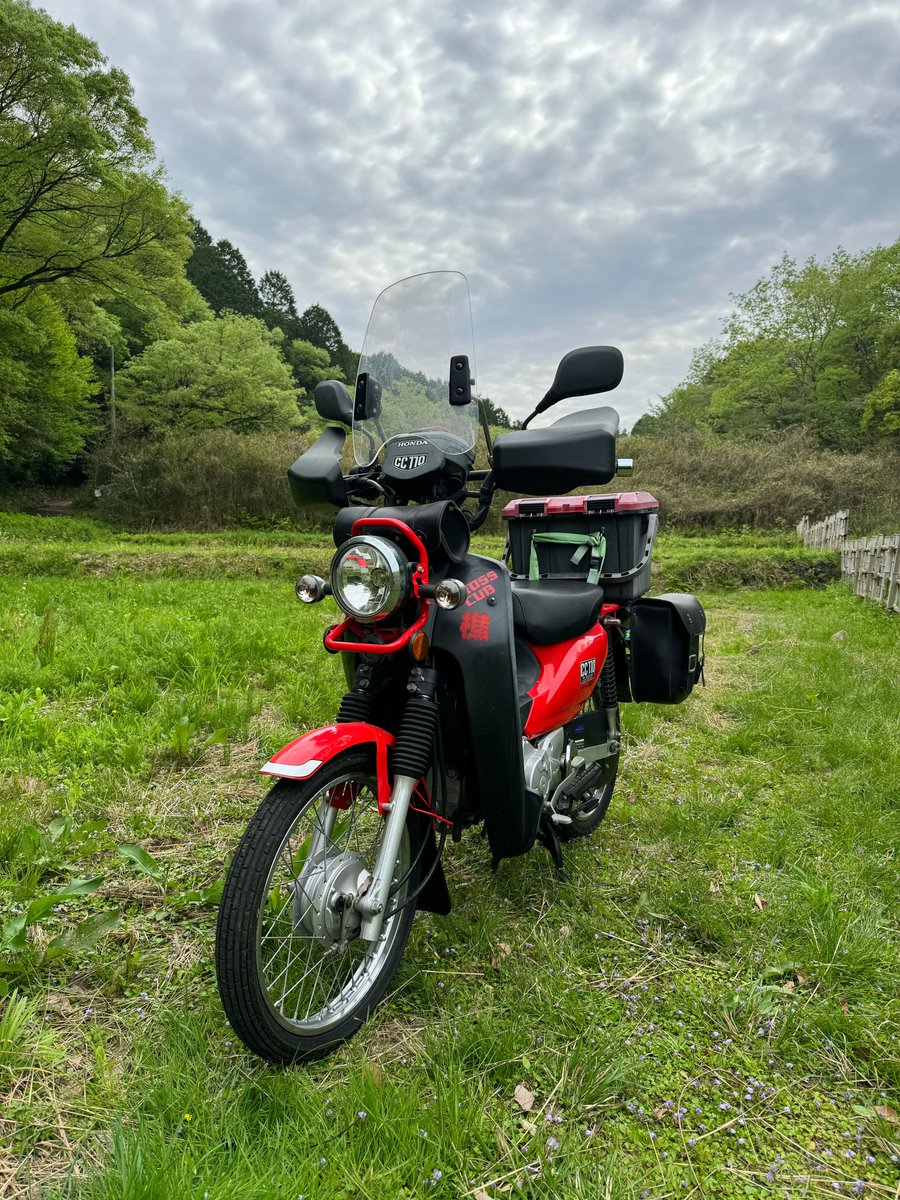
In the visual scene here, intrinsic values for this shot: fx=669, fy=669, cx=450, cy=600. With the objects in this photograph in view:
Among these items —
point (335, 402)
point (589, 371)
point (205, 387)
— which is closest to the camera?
point (589, 371)

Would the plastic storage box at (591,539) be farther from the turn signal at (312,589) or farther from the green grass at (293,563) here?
the green grass at (293,563)

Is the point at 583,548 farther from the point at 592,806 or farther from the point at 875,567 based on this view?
the point at 875,567

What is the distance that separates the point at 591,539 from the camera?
2.50m

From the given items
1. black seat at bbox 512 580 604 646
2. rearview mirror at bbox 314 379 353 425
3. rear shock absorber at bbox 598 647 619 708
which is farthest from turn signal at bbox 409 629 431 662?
rear shock absorber at bbox 598 647 619 708

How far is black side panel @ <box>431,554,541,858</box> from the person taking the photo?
1.65 meters

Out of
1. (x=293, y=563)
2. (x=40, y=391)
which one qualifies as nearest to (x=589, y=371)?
(x=293, y=563)

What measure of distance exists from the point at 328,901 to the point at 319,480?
103 cm

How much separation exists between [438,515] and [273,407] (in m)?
22.8

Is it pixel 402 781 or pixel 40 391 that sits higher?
pixel 40 391

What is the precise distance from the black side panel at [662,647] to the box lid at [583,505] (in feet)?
1.26

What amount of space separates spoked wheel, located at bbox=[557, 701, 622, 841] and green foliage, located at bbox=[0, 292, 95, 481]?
1457 centimetres

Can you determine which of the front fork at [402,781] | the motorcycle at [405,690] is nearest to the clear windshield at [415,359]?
the motorcycle at [405,690]

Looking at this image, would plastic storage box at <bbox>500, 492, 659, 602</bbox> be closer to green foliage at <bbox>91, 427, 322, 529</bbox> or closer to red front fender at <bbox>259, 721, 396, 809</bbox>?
red front fender at <bbox>259, 721, 396, 809</bbox>

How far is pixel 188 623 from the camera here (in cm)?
486
